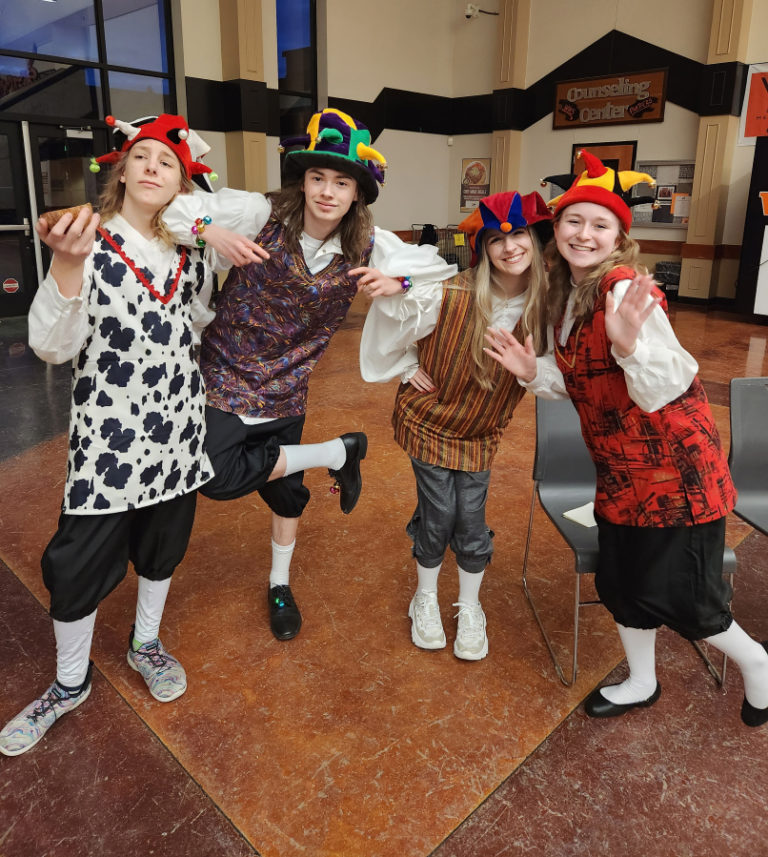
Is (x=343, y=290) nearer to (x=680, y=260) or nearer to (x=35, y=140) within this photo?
(x=35, y=140)

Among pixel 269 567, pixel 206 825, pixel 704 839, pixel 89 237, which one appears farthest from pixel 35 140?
pixel 704 839

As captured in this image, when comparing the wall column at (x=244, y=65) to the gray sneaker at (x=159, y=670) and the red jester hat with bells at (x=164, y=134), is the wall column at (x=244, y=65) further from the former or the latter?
the gray sneaker at (x=159, y=670)

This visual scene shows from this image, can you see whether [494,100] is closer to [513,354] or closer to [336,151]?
[336,151]

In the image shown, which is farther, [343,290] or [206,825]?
[343,290]

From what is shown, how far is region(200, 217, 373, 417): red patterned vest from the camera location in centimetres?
198

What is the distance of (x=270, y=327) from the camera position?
2.03m

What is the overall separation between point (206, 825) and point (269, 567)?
4.09 ft

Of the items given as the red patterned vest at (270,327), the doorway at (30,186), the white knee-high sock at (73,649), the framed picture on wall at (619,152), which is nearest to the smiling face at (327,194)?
the red patterned vest at (270,327)

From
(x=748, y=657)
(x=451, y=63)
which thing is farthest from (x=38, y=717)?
(x=451, y=63)

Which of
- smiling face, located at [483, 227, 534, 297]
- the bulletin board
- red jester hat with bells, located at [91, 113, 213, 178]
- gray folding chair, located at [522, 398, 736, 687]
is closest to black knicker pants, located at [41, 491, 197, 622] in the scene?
red jester hat with bells, located at [91, 113, 213, 178]

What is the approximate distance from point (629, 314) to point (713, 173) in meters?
9.92

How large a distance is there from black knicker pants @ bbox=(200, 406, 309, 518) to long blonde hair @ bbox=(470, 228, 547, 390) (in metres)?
0.65

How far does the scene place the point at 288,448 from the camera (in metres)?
2.25

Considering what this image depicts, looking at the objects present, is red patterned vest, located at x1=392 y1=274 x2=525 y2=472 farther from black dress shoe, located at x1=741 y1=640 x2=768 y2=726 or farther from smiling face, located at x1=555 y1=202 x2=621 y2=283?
black dress shoe, located at x1=741 y1=640 x2=768 y2=726
